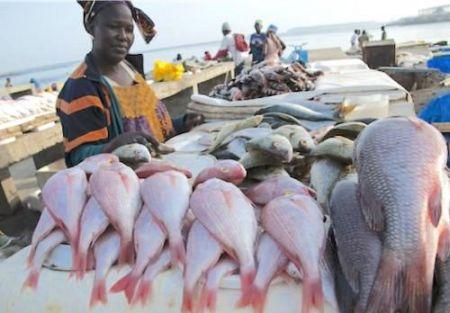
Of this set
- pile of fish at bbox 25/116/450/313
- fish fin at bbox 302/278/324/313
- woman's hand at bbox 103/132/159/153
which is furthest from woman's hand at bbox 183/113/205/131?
fish fin at bbox 302/278/324/313

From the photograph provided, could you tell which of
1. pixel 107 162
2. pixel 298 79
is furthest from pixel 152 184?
pixel 298 79

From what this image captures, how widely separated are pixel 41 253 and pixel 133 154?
762mm

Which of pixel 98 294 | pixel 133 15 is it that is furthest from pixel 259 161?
pixel 133 15

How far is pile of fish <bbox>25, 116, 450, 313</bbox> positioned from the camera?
1.10 m

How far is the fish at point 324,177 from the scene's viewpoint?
168cm

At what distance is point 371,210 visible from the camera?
1.22 meters

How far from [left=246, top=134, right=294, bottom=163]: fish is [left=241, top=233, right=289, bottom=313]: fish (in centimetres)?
65

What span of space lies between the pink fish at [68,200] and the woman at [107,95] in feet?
2.12

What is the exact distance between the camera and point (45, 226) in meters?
1.56

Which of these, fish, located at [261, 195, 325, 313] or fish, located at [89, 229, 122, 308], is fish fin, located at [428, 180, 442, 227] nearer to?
fish, located at [261, 195, 325, 313]

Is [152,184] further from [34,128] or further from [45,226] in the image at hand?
[34,128]

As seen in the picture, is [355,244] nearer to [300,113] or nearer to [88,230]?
[88,230]

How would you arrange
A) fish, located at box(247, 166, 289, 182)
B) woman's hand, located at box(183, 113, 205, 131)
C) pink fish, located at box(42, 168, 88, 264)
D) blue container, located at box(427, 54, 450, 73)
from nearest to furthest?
pink fish, located at box(42, 168, 88, 264)
fish, located at box(247, 166, 289, 182)
woman's hand, located at box(183, 113, 205, 131)
blue container, located at box(427, 54, 450, 73)

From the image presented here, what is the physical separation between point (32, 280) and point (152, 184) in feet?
1.79
